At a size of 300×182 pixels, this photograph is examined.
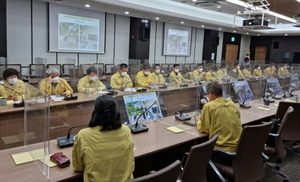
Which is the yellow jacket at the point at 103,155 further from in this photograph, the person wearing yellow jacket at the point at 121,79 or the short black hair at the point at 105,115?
the person wearing yellow jacket at the point at 121,79

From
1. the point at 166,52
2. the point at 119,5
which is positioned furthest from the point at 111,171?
the point at 166,52

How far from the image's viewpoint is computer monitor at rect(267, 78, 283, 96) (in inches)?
199

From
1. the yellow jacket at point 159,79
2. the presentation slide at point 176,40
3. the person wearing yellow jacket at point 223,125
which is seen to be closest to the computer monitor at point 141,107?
the yellow jacket at point 159,79

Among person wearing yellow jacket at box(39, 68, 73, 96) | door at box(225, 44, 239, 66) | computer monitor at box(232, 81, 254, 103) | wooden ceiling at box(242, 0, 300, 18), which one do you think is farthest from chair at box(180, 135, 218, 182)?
door at box(225, 44, 239, 66)

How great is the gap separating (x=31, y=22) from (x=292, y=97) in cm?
702

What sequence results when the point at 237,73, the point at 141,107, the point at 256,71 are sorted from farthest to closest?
the point at 256,71
the point at 237,73
the point at 141,107

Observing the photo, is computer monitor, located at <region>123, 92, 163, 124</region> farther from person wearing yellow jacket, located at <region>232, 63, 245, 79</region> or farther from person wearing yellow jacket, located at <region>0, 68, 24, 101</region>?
person wearing yellow jacket, located at <region>232, 63, 245, 79</region>

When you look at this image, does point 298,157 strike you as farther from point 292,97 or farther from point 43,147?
point 43,147

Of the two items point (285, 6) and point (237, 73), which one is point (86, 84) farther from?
point (285, 6)

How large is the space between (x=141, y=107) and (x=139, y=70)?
5352 millimetres

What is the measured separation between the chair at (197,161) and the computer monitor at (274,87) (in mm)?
3772

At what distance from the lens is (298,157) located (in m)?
3.61

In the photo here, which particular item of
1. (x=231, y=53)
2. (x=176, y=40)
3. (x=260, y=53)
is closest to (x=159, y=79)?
(x=176, y=40)

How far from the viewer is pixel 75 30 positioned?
8.19 m
